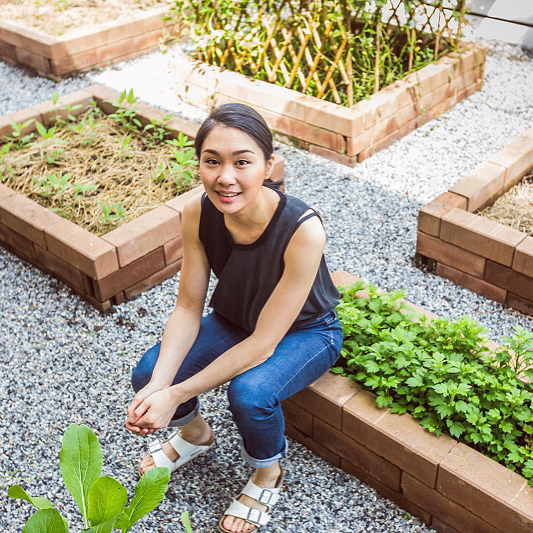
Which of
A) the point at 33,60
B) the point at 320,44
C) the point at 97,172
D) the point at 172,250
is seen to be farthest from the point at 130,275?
the point at 33,60

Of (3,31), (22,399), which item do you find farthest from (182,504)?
(3,31)

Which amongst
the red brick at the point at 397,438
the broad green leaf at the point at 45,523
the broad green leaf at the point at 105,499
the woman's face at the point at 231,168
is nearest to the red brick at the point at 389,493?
the red brick at the point at 397,438

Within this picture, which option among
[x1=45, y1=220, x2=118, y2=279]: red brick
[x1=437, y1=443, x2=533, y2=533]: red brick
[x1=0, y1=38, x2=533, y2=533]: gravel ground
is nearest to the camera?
[x1=437, y1=443, x2=533, y2=533]: red brick

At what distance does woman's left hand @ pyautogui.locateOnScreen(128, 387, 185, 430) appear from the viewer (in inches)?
81.5

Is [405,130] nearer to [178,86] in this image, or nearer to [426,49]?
[426,49]

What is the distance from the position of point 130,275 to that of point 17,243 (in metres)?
0.74

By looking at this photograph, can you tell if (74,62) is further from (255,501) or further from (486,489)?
(486,489)

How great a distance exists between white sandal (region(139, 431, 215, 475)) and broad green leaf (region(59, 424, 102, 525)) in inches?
37.3

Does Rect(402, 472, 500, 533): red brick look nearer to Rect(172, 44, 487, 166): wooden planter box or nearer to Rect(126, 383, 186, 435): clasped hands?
Rect(126, 383, 186, 435): clasped hands

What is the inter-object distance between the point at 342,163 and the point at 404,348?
2.36m

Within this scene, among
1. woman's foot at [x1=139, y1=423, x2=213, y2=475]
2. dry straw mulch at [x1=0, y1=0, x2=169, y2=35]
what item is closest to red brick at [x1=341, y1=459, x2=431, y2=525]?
woman's foot at [x1=139, y1=423, x2=213, y2=475]

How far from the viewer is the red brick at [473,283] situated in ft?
10.6

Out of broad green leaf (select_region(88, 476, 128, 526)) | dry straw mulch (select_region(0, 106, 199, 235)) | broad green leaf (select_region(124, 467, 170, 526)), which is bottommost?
dry straw mulch (select_region(0, 106, 199, 235))

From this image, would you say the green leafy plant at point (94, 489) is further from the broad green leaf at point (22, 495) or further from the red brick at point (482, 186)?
the red brick at point (482, 186)
